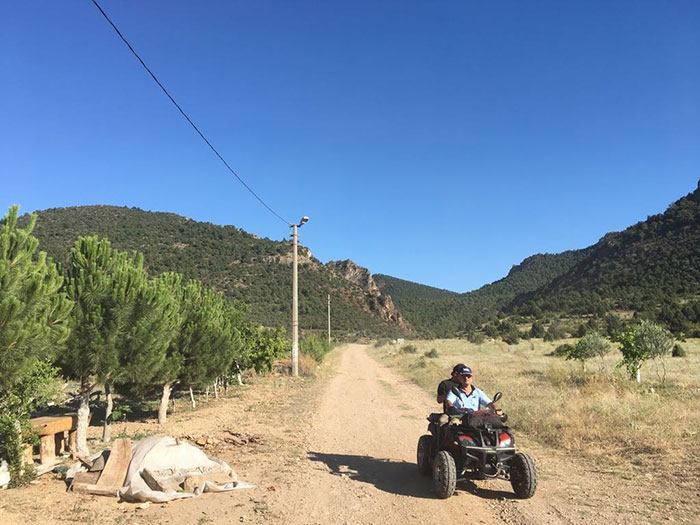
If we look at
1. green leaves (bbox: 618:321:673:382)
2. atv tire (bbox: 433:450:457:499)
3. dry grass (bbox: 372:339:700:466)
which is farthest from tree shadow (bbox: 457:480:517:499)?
green leaves (bbox: 618:321:673:382)

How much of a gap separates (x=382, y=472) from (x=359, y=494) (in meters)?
1.28

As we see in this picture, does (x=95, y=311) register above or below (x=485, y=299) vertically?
below

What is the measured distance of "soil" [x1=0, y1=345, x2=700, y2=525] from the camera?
5566mm

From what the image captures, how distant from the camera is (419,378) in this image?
23.2 meters

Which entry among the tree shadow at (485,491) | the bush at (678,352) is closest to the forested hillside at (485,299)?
the bush at (678,352)

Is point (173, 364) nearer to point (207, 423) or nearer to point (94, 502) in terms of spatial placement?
Answer: point (207, 423)

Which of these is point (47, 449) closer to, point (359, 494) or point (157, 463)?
point (157, 463)

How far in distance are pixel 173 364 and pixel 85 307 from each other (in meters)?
3.80

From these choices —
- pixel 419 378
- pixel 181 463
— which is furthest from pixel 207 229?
pixel 181 463

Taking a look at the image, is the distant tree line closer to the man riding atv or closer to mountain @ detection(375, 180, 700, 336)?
the man riding atv

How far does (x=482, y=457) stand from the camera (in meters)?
6.01

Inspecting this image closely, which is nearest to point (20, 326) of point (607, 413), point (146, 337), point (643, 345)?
point (146, 337)

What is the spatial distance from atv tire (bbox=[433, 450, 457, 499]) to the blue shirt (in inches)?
30.8

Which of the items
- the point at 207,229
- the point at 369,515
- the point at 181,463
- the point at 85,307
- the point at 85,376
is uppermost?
the point at 207,229
